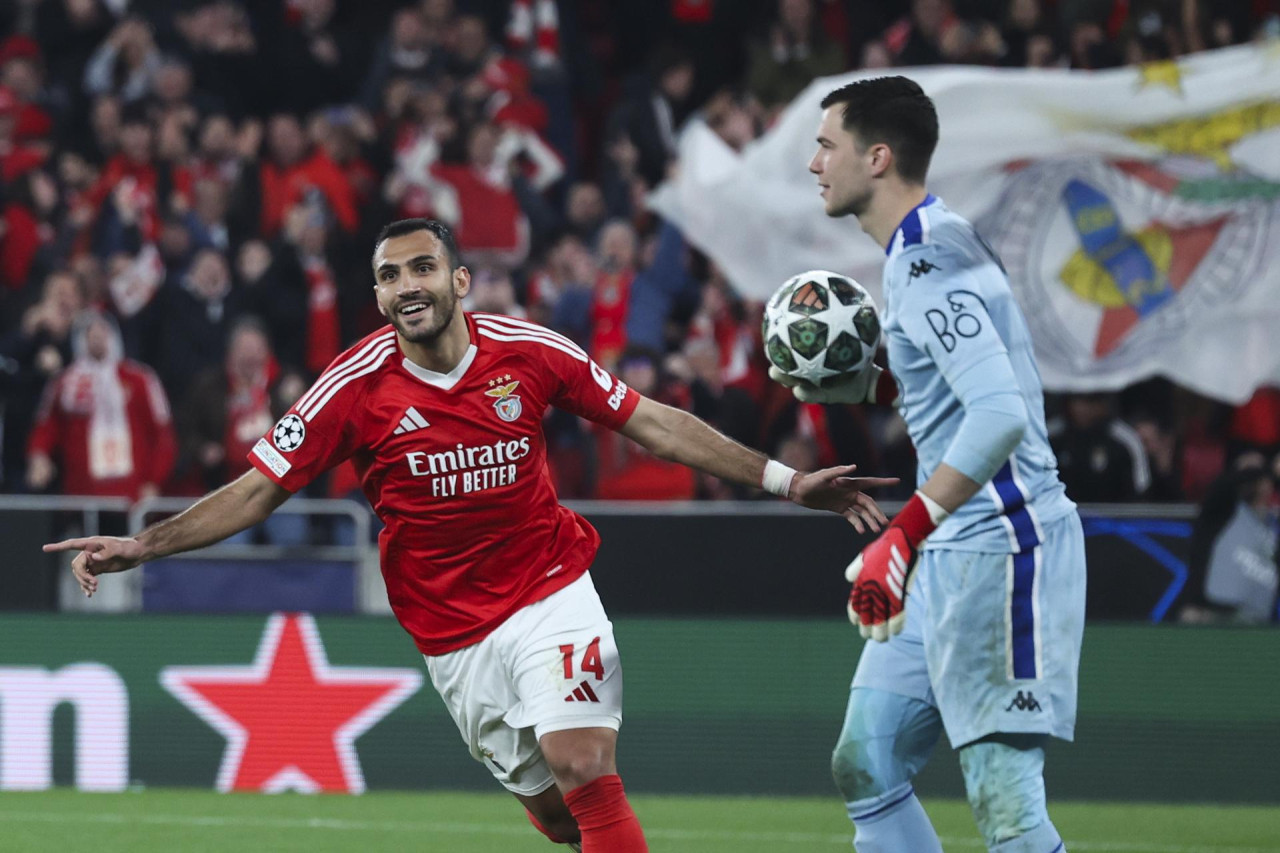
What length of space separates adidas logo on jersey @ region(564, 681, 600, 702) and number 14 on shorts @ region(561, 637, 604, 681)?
0.12 feet

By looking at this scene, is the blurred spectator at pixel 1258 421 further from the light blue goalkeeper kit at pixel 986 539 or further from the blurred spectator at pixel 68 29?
the blurred spectator at pixel 68 29

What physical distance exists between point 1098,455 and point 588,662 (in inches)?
218

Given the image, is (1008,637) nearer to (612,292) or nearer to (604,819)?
(604,819)

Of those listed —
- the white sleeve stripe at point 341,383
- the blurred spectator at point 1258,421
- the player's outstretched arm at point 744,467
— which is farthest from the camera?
the blurred spectator at point 1258,421

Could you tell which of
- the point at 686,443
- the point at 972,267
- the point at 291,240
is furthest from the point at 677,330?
the point at 972,267

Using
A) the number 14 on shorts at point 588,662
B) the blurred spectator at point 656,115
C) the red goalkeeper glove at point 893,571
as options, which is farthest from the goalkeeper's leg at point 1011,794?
the blurred spectator at point 656,115

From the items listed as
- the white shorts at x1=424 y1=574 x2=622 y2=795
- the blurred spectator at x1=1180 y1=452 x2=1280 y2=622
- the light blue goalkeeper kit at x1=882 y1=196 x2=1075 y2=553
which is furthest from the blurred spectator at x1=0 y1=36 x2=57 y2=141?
the light blue goalkeeper kit at x1=882 y1=196 x2=1075 y2=553

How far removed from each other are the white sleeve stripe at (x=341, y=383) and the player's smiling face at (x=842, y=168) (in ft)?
5.06

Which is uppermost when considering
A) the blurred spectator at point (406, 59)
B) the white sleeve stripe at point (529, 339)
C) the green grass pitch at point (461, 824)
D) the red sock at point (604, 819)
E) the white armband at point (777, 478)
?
the blurred spectator at point (406, 59)

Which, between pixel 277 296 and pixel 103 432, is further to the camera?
pixel 277 296

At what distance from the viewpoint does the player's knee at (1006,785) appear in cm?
445

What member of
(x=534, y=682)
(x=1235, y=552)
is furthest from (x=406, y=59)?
(x=534, y=682)

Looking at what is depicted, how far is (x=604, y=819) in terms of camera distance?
5.35 meters

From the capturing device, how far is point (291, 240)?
1291 cm
